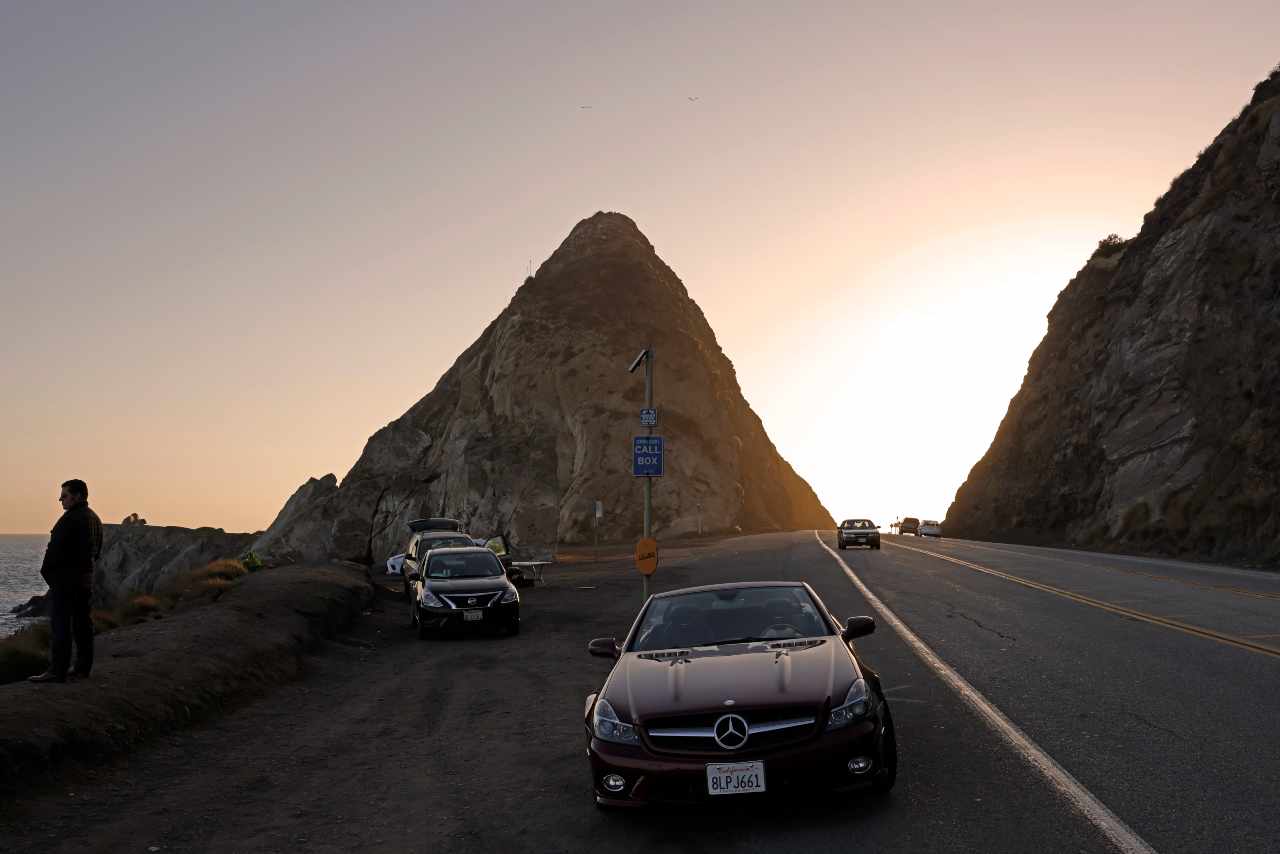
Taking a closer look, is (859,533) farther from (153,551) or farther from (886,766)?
(153,551)

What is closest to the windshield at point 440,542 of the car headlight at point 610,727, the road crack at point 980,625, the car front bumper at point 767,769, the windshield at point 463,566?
the windshield at point 463,566

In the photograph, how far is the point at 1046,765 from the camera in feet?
23.4

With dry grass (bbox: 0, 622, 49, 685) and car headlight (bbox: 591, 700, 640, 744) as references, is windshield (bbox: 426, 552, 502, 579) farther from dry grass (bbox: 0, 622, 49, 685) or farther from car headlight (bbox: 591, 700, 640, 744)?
car headlight (bbox: 591, 700, 640, 744)

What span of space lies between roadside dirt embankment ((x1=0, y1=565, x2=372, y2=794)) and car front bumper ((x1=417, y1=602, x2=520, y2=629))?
72.4 inches

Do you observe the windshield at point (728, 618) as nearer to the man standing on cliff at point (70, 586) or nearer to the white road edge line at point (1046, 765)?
the white road edge line at point (1046, 765)

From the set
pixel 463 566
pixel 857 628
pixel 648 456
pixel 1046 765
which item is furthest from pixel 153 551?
pixel 1046 765

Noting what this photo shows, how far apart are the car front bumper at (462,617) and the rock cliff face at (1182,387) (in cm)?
2557

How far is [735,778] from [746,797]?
0.12 meters

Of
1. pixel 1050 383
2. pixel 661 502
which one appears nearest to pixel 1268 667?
pixel 1050 383

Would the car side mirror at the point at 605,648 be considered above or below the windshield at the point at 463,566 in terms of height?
below

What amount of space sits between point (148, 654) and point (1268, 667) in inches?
502

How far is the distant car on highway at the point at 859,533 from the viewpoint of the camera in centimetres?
4538

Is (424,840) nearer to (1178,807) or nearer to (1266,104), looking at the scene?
(1178,807)

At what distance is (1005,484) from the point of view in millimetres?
69500
